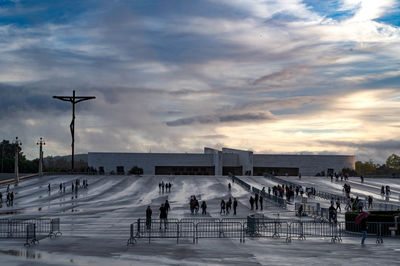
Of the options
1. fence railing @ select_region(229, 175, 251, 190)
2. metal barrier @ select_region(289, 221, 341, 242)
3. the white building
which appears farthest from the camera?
the white building

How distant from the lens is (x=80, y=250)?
19.6 m

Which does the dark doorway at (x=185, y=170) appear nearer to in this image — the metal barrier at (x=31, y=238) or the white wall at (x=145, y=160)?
the white wall at (x=145, y=160)

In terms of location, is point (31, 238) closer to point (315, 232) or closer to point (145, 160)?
point (315, 232)

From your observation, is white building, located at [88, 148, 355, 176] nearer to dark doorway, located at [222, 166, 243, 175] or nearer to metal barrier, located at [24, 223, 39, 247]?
dark doorway, located at [222, 166, 243, 175]

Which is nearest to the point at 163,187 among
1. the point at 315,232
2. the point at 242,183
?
the point at 242,183

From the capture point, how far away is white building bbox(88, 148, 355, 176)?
4719 inches

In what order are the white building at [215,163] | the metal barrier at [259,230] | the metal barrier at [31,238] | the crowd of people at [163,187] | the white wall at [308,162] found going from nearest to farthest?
the metal barrier at [31,238]
the metal barrier at [259,230]
the crowd of people at [163,187]
the white building at [215,163]
the white wall at [308,162]

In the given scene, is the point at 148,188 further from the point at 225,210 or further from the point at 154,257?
the point at 154,257

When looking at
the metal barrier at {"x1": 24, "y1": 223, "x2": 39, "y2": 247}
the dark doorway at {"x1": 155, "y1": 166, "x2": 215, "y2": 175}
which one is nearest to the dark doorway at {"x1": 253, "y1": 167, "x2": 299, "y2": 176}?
the dark doorway at {"x1": 155, "y1": 166, "x2": 215, "y2": 175}

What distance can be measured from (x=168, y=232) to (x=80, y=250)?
22.3 ft

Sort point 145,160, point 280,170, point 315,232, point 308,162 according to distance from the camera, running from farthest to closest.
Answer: point 280,170 → point 308,162 → point 145,160 → point 315,232

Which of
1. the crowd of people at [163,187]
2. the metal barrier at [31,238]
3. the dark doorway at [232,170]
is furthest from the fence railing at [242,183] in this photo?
the metal barrier at [31,238]

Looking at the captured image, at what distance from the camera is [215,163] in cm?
12012

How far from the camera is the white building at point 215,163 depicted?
11988 centimetres
